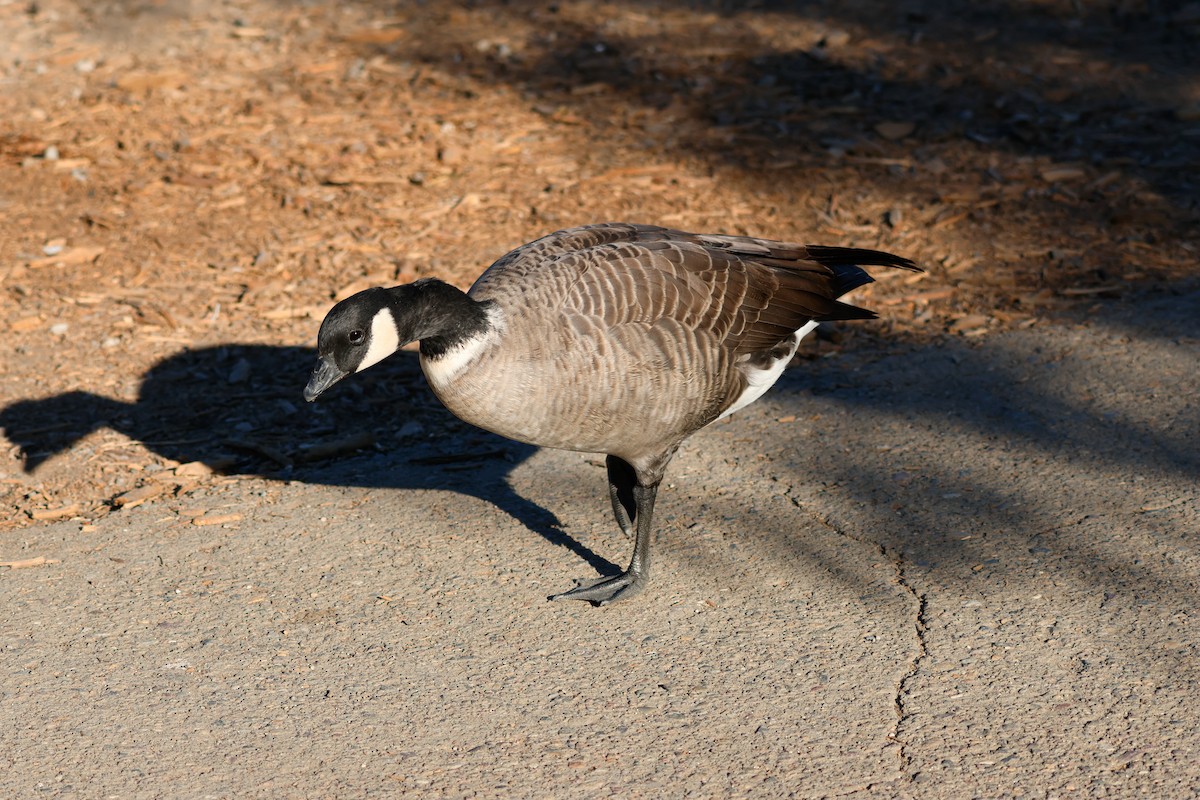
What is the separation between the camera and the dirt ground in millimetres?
3287

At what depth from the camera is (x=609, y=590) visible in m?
3.94

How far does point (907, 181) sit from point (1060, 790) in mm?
4885

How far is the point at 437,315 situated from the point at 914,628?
1.72 meters

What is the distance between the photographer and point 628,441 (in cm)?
388

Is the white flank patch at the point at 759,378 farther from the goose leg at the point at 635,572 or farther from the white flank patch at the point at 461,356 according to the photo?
the white flank patch at the point at 461,356

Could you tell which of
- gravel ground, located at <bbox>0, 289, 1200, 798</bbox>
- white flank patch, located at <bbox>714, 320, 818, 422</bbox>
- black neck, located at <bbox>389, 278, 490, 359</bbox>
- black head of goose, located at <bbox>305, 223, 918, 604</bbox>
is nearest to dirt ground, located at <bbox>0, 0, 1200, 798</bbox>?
gravel ground, located at <bbox>0, 289, 1200, 798</bbox>

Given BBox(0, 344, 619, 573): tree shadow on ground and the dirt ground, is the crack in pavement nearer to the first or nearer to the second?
the dirt ground

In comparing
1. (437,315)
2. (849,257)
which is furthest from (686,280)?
(437,315)

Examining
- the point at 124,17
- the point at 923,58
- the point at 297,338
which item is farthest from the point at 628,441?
the point at 124,17

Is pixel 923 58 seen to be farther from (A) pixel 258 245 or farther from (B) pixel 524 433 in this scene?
(B) pixel 524 433

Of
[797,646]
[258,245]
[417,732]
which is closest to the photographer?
[417,732]

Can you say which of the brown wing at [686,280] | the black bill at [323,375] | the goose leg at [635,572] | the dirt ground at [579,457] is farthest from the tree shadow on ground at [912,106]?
the black bill at [323,375]

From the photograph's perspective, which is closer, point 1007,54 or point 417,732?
point 417,732

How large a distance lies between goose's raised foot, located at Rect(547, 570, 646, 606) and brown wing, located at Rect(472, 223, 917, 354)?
84cm
